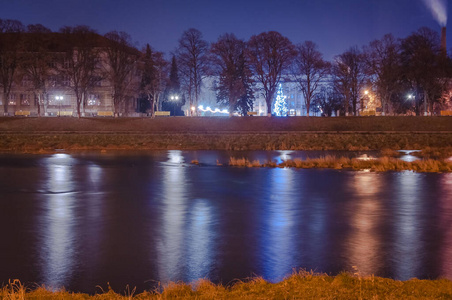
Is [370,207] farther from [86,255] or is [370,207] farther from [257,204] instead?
[86,255]

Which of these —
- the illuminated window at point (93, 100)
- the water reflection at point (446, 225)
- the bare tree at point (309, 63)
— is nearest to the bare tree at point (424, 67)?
the bare tree at point (309, 63)

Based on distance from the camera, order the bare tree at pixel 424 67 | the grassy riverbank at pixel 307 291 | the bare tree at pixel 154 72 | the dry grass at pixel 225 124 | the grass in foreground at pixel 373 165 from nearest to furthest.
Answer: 1. the grassy riverbank at pixel 307 291
2. the grass in foreground at pixel 373 165
3. the dry grass at pixel 225 124
4. the bare tree at pixel 424 67
5. the bare tree at pixel 154 72

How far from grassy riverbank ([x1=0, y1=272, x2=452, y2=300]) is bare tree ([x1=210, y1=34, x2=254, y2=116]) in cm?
7599

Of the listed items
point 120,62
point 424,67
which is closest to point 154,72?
point 120,62

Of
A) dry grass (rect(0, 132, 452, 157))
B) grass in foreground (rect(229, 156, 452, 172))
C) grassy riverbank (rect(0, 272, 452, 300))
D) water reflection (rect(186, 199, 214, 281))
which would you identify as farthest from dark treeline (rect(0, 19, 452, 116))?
grassy riverbank (rect(0, 272, 452, 300))

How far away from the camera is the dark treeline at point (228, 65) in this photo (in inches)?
3327

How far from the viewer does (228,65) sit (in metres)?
86.2

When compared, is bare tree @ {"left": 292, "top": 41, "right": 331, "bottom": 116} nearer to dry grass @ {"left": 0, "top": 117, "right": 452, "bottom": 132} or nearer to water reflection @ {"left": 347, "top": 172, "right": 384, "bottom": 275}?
dry grass @ {"left": 0, "top": 117, "right": 452, "bottom": 132}

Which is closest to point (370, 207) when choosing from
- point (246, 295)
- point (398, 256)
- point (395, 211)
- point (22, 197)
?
point (395, 211)

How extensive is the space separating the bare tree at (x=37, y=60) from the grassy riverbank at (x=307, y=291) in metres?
79.7

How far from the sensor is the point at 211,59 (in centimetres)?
8888

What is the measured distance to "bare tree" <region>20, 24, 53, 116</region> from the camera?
84.4 m

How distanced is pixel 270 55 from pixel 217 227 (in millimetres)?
71908

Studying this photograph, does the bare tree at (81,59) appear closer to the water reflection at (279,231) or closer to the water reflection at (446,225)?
the water reflection at (279,231)
